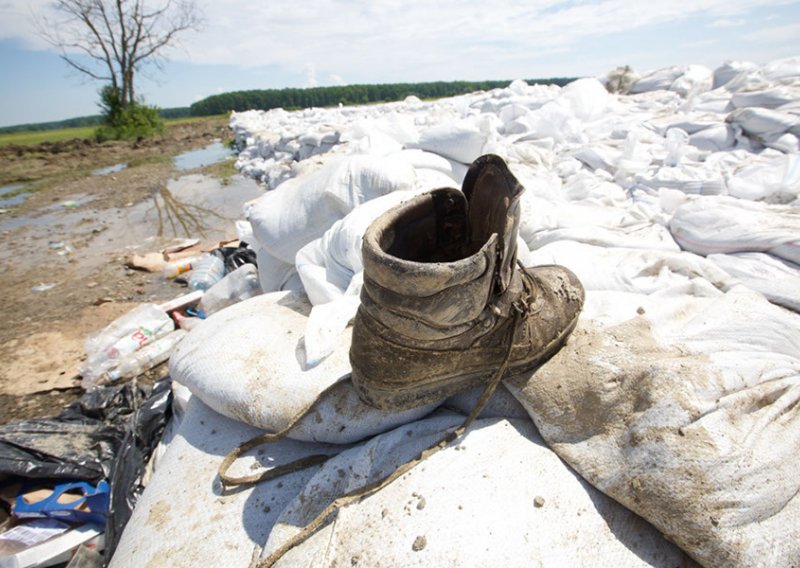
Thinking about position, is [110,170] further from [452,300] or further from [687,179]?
[452,300]

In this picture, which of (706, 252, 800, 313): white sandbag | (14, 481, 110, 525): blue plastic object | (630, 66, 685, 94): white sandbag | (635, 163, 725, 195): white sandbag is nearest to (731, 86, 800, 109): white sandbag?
(635, 163, 725, 195): white sandbag

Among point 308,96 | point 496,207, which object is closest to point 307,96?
point 308,96

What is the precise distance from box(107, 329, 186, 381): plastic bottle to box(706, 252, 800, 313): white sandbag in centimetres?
234

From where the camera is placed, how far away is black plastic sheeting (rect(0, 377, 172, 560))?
50.9 inches

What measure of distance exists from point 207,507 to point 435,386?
59 cm

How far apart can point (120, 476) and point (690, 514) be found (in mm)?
1557

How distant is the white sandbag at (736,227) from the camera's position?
1456 mm

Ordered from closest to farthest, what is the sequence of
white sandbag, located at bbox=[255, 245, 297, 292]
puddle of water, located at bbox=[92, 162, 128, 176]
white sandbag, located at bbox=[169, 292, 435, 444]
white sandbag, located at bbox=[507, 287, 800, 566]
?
1. white sandbag, located at bbox=[507, 287, 800, 566]
2. white sandbag, located at bbox=[169, 292, 435, 444]
3. white sandbag, located at bbox=[255, 245, 297, 292]
4. puddle of water, located at bbox=[92, 162, 128, 176]

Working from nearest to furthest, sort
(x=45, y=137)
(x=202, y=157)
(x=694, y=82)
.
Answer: (x=694, y=82)
(x=202, y=157)
(x=45, y=137)

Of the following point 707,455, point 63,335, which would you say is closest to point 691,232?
point 707,455

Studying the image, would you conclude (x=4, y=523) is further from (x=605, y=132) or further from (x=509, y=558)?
(x=605, y=132)

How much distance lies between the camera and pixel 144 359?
6.59ft

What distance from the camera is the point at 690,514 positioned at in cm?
67

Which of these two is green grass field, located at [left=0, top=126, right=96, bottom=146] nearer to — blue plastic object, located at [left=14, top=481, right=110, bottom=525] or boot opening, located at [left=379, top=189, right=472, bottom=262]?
blue plastic object, located at [left=14, top=481, right=110, bottom=525]
